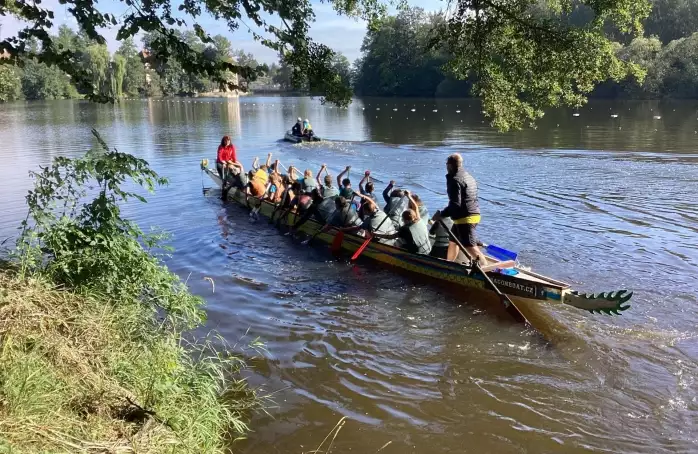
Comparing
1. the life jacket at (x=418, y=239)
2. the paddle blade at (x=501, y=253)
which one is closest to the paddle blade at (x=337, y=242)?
the life jacket at (x=418, y=239)

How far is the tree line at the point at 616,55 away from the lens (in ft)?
187

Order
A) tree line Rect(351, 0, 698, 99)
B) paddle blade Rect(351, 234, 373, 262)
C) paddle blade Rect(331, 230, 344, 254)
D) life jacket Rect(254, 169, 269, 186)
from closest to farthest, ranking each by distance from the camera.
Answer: paddle blade Rect(351, 234, 373, 262) → paddle blade Rect(331, 230, 344, 254) → life jacket Rect(254, 169, 269, 186) → tree line Rect(351, 0, 698, 99)

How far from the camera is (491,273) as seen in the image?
8.84 meters

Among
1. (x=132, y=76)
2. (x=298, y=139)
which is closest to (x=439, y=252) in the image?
(x=298, y=139)

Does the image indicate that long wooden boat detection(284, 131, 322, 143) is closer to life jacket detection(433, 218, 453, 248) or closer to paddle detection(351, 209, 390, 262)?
paddle detection(351, 209, 390, 262)

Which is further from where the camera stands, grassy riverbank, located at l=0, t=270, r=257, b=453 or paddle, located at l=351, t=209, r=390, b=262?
paddle, located at l=351, t=209, r=390, b=262

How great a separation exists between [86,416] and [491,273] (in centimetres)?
645

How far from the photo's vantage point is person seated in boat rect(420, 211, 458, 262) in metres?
9.69

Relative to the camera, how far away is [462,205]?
360 inches

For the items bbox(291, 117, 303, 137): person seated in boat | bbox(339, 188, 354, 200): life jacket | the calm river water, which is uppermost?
bbox(291, 117, 303, 137): person seated in boat

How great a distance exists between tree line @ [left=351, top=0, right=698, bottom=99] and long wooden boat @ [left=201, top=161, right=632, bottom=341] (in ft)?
54.6

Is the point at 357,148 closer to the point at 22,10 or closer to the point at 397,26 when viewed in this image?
the point at 22,10

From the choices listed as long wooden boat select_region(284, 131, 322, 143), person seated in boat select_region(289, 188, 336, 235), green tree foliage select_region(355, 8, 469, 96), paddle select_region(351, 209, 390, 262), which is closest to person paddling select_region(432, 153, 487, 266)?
paddle select_region(351, 209, 390, 262)

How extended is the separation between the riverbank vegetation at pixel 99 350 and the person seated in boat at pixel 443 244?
14.3 ft
